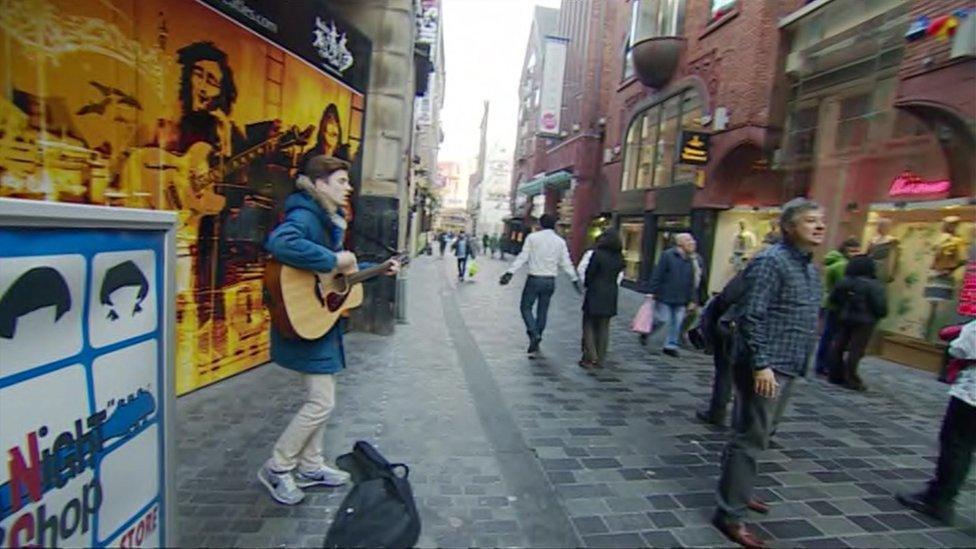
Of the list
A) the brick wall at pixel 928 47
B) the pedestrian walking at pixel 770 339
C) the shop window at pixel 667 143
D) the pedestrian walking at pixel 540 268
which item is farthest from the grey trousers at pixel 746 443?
the shop window at pixel 667 143

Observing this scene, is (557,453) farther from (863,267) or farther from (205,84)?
(863,267)

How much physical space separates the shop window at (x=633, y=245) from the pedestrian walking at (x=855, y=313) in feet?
35.3

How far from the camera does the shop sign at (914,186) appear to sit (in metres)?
7.78

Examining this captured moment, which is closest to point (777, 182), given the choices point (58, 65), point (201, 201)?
point (201, 201)

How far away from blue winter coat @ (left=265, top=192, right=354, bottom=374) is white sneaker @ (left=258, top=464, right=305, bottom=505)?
0.65 metres

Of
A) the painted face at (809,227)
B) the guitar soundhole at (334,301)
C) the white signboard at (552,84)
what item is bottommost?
the guitar soundhole at (334,301)

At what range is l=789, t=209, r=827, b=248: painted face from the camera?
2.79 m

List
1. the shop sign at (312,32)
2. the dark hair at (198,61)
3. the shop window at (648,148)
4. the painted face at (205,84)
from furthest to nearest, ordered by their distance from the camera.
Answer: the shop window at (648,148)
the shop sign at (312,32)
the painted face at (205,84)
the dark hair at (198,61)

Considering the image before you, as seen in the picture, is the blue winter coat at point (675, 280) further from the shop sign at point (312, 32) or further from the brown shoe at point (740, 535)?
the shop sign at point (312, 32)

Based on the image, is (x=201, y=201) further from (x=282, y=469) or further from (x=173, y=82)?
(x=282, y=469)

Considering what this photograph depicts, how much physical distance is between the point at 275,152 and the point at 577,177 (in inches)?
760

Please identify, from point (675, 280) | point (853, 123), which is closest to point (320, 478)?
point (675, 280)

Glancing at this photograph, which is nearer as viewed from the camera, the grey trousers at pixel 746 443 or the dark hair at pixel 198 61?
the grey trousers at pixel 746 443

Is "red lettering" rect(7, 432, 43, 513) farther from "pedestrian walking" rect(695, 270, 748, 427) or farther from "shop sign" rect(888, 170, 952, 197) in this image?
"shop sign" rect(888, 170, 952, 197)
